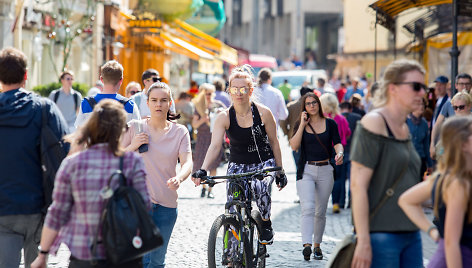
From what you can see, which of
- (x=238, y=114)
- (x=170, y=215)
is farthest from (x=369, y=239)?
(x=238, y=114)

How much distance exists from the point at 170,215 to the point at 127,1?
24495 mm

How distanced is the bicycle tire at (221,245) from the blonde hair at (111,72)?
56.0 inches

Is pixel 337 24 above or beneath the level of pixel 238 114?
above

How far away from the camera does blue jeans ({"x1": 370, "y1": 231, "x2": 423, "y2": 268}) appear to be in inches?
188

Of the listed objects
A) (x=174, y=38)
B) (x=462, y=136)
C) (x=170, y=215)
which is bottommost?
(x=170, y=215)

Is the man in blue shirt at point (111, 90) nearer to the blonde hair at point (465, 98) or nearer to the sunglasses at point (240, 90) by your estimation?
the sunglasses at point (240, 90)

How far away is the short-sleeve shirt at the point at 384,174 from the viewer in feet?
15.6

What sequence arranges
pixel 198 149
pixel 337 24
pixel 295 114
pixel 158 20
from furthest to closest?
pixel 337 24 → pixel 158 20 → pixel 198 149 → pixel 295 114

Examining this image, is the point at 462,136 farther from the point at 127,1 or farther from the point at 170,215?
the point at 127,1

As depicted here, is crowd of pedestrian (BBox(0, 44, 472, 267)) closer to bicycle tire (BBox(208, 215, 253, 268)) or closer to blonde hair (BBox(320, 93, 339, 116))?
bicycle tire (BBox(208, 215, 253, 268))

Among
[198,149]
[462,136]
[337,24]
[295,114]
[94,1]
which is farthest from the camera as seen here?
[337,24]

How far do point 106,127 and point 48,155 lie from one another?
887mm

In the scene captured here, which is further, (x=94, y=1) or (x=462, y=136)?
(x=94, y=1)

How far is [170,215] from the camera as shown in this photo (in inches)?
263
